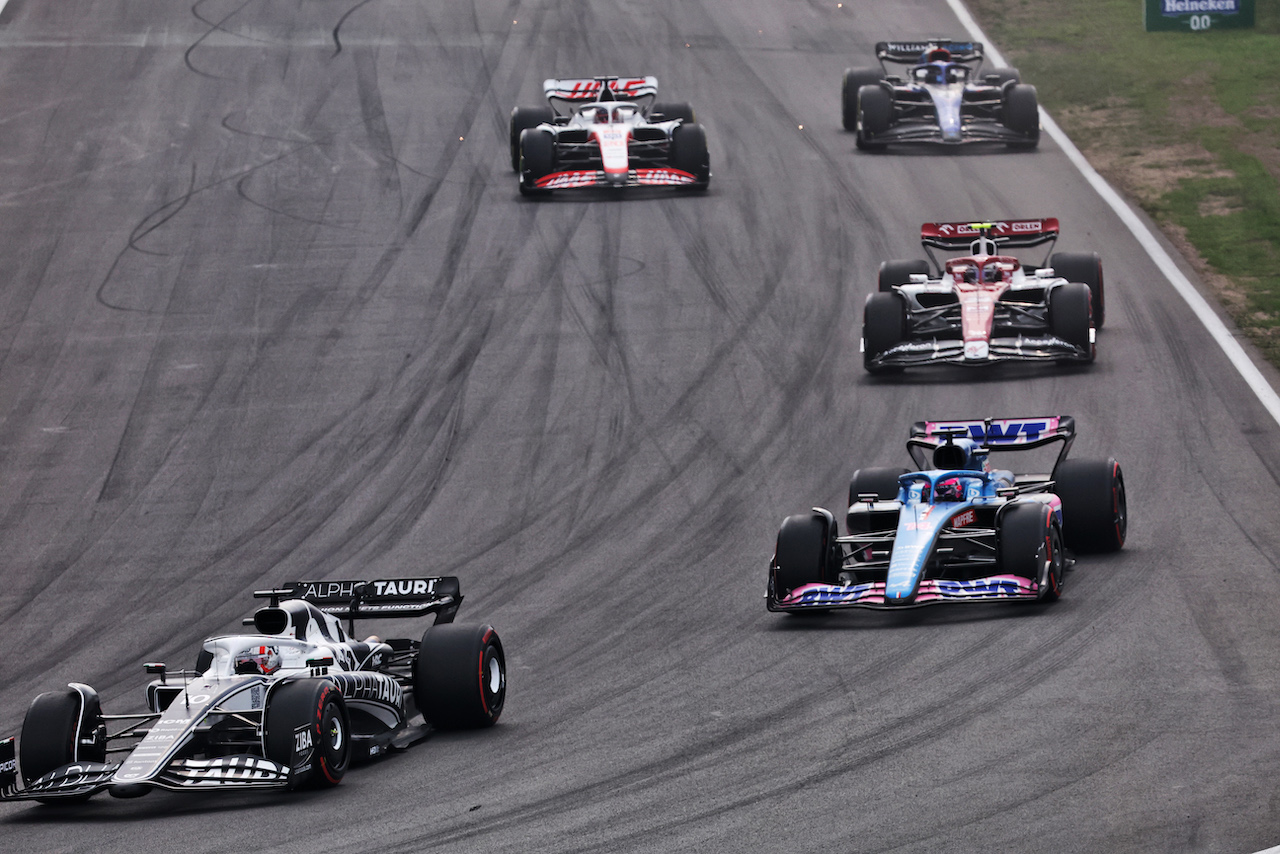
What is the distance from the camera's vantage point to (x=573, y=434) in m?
20.1

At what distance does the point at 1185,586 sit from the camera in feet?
45.1

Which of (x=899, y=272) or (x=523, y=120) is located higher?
(x=899, y=272)

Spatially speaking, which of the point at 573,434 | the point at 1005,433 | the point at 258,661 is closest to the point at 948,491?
the point at 1005,433

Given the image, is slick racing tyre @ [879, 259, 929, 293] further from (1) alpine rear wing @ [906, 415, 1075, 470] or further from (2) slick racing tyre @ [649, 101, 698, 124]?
(2) slick racing tyre @ [649, 101, 698, 124]

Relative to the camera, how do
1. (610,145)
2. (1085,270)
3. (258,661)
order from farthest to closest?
(610,145), (1085,270), (258,661)

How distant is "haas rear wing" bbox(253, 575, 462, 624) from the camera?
1259 centimetres

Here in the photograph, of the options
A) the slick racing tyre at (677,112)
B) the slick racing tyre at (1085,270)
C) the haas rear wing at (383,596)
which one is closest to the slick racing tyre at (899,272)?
the slick racing tyre at (1085,270)

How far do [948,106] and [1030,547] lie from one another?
1756 centimetres

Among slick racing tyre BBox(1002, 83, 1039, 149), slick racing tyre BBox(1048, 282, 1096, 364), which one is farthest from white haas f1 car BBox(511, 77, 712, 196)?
slick racing tyre BBox(1048, 282, 1096, 364)

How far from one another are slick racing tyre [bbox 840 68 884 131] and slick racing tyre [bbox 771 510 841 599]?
18.1m

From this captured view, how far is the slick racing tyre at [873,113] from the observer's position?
29.8 m

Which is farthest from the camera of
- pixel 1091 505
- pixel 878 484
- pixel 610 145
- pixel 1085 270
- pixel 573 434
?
pixel 610 145

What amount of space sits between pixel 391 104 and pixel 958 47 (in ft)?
33.8

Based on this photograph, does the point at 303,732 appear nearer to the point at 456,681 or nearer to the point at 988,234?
the point at 456,681
